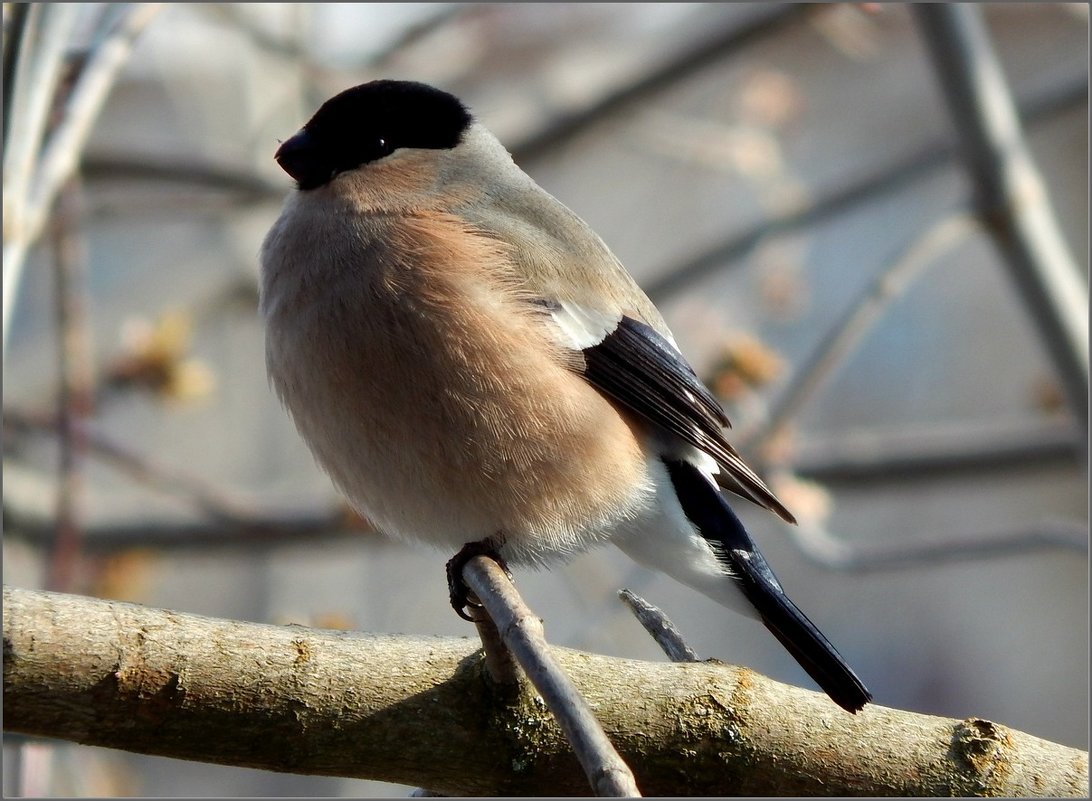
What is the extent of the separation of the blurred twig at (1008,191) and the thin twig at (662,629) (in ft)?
5.13

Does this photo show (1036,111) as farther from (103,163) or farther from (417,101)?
(103,163)

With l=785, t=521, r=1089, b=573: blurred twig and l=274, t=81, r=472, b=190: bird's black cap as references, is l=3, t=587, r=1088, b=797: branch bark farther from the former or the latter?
l=274, t=81, r=472, b=190: bird's black cap

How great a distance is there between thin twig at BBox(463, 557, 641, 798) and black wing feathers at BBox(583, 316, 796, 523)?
0.67 m

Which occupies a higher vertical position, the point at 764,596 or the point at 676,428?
the point at 676,428

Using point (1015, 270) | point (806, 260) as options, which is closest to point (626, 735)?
point (1015, 270)

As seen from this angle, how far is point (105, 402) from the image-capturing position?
4.07 meters

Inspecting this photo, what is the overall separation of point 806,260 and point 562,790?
711 cm

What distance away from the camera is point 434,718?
169 cm

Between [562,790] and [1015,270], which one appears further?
[1015,270]

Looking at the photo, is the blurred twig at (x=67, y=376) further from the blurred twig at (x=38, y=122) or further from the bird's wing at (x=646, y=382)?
the bird's wing at (x=646, y=382)

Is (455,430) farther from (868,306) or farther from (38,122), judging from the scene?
(868,306)

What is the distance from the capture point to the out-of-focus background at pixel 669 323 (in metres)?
3.40

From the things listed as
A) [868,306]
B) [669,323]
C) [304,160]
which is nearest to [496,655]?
[304,160]

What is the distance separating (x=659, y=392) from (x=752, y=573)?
416mm
